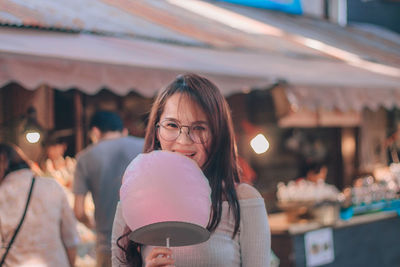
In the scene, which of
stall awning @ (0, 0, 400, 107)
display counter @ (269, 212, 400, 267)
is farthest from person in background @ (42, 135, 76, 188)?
display counter @ (269, 212, 400, 267)

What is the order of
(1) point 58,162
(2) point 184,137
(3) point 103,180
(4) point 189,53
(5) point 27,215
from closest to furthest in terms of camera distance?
(2) point 184,137, (5) point 27,215, (3) point 103,180, (4) point 189,53, (1) point 58,162

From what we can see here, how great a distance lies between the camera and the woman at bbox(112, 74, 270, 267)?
205 centimetres

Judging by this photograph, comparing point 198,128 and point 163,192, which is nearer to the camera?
point 163,192

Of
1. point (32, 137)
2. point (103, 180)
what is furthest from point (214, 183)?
point (32, 137)

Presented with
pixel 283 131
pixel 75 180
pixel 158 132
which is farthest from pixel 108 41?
pixel 283 131

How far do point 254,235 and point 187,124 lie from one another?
47cm

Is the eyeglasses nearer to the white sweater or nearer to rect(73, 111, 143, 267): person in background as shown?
the white sweater

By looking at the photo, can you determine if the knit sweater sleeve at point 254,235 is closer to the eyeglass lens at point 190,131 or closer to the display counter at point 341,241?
the eyeglass lens at point 190,131

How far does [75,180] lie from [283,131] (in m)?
7.92

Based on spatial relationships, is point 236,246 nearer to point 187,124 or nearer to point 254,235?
point 254,235

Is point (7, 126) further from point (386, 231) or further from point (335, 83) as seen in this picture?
point (386, 231)

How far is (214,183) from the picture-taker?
213 cm

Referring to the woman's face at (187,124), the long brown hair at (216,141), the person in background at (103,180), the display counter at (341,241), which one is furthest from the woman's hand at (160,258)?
the display counter at (341,241)

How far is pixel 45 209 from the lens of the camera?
403 centimetres
